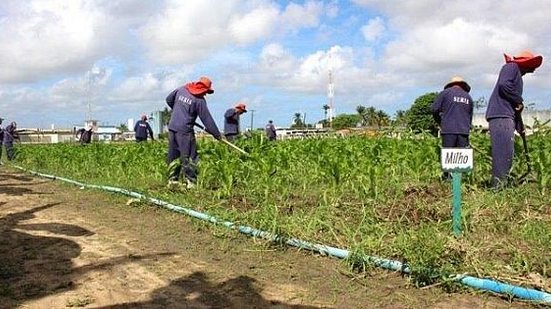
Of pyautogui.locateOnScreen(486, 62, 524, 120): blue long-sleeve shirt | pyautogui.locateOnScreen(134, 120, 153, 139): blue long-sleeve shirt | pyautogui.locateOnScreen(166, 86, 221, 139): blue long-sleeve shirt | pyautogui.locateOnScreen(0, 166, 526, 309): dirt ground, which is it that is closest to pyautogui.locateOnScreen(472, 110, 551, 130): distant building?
pyautogui.locateOnScreen(486, 62, 524, 120): blue long-sleeve shirt

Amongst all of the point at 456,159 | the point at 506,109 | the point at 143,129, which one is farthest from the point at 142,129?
the point at 456,159

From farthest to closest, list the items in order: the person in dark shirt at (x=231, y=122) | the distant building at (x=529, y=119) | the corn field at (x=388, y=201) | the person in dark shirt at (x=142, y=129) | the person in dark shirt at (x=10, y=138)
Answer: the person in dark shirt at (x=10, y=138) → the person in dark shirt at (x=142, y=129) → the person in dark shirt at (x=231, y=122) → the distant building at (x=529, y=119) → the corn field at (x=388, y=201)

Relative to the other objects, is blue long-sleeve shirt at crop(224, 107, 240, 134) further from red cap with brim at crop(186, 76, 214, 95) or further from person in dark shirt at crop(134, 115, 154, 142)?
person in dark shirt at crop(134, 115, 154, 142)

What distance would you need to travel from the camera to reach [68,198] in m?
8.67

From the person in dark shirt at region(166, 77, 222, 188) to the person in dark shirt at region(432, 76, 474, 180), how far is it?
11.1ft

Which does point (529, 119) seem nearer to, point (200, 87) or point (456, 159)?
point (200, 87)

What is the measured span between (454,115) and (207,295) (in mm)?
5418

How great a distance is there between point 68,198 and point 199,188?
96.2 inches

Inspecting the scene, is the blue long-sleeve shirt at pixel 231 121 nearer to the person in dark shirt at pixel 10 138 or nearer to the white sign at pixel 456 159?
the white sign at pixel 456 159

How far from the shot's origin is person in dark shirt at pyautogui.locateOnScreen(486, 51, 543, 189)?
22.0ft

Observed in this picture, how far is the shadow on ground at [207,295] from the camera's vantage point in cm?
345

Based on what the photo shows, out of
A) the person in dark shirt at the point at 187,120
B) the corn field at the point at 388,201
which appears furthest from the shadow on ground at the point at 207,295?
the person in dark shirt at the point at 187,120

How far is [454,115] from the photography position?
7.89 meters

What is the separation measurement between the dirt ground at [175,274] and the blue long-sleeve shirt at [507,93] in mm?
3705
